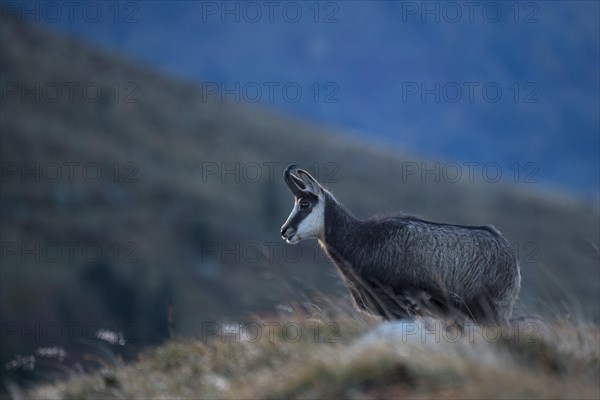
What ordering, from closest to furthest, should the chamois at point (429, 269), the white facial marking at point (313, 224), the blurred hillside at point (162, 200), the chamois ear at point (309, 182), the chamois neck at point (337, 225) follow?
the chamois at point (429, 269) < the chamois neck at point (337, 225) < the white facial marking at point (313, 224) < the chamois ear at point (309, 182) < the blurred hillside at point (162, 200)

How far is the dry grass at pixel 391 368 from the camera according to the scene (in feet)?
22.4

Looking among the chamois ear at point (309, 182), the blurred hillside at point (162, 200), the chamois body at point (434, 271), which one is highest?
the chamois ear at point (309, 182)

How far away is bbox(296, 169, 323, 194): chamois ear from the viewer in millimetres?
13312

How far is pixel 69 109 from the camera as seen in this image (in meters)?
108

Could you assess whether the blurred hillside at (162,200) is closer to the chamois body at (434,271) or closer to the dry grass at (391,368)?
the chamois body at (434,271)

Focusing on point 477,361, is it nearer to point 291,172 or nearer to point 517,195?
point 291,172

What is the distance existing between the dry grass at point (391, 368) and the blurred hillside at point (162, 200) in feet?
153

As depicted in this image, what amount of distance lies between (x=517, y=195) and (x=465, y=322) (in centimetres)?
12866

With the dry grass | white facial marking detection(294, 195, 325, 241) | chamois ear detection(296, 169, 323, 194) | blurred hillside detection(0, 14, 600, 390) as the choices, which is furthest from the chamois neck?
blurred hillside detection(0, 14, 600, 390)

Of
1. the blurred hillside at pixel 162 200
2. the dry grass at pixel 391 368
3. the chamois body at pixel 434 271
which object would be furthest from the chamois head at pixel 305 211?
the blurred hillside at pixel 162 200

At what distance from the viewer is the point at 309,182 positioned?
13359 millimetres

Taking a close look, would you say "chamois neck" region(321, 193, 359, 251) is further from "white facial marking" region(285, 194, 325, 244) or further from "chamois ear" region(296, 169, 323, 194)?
"chamois ear" region(296, 169, 323, 194)

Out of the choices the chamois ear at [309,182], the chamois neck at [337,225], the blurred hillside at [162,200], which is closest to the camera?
the chamois neck at [337,225]

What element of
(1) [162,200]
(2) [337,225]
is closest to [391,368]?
(2) [337,225]
